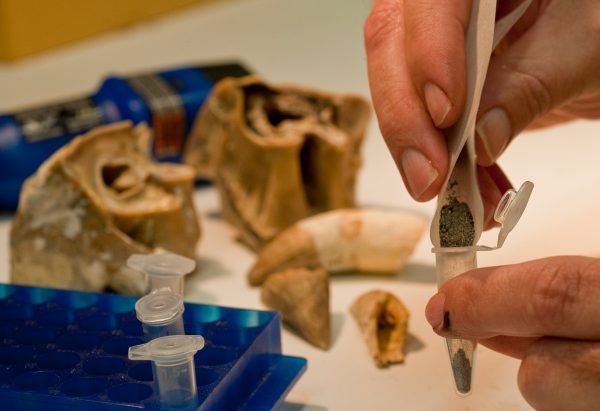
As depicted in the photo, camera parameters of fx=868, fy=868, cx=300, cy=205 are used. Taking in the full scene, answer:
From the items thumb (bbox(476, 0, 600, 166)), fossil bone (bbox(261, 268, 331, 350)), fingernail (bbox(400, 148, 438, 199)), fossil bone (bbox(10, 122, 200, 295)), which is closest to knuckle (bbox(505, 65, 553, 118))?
thumb (bbox(476, 0, 600, 166))

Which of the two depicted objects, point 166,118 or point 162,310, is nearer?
point 162,310

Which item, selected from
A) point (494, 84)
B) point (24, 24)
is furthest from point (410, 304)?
point (24, 24)

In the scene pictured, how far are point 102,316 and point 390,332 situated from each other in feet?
0.75

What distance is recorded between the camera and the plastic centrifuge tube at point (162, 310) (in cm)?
53

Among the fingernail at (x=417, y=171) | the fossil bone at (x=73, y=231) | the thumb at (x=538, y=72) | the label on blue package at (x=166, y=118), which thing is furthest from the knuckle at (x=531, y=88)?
the label on blue package at (x=166, y=118)

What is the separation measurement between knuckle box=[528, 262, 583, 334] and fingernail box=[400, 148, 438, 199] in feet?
0.34

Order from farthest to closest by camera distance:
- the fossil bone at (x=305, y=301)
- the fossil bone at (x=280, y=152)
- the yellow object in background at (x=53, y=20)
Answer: the yellow object in background at (x=53, y=20) < the fossil bone at (x=280, y=152) < the fossil bone at (x=305, y=301)

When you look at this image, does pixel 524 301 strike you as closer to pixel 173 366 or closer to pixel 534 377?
pixel 534 377

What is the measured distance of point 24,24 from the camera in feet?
5.45

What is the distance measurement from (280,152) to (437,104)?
1.12 feet

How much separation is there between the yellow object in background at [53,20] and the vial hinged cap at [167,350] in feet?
4.23

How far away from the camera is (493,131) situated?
62cm

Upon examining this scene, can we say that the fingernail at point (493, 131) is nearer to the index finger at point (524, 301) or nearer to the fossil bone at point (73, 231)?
the index finger at point (524, 301)

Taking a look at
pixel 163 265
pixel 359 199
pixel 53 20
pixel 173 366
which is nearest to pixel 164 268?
pixel 163 265
